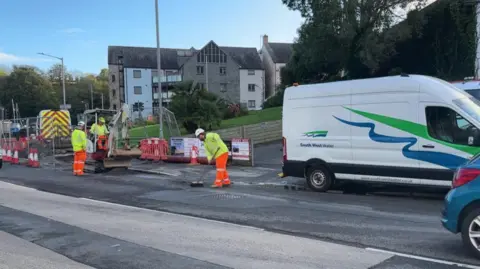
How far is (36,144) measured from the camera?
2612cm

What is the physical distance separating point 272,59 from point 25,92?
177 ft

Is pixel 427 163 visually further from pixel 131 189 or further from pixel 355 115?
pixel 131 189

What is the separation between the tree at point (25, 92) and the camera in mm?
96938

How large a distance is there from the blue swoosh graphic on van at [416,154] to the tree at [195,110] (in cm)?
1762

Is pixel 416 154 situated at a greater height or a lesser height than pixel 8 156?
greater

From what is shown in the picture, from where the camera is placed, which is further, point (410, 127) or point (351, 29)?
point (351, 29)

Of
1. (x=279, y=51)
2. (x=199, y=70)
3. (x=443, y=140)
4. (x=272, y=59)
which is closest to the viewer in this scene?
(x=443, y=140)

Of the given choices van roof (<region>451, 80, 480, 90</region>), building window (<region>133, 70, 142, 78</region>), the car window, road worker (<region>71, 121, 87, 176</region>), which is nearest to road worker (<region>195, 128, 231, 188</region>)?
the car window

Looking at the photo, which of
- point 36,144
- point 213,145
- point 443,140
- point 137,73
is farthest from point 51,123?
point 137,73

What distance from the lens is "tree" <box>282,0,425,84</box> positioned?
25.9 m

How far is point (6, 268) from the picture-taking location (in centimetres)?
564

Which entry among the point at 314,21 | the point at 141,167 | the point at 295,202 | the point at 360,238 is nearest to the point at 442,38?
A: the point at 314,21

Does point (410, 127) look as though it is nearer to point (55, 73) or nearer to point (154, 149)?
→ point (154, 149)

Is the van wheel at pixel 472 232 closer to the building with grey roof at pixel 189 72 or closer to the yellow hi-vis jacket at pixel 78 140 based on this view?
the yellow hi-vis jacket at pixel 78 140
